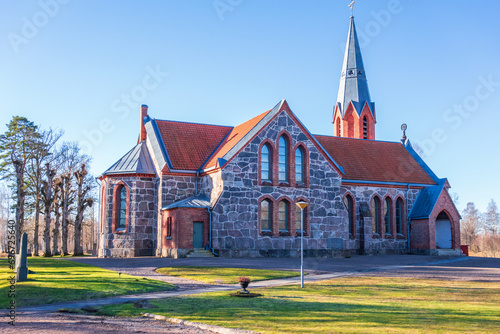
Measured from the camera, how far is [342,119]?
5150cm

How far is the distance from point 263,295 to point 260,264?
10.6 meters

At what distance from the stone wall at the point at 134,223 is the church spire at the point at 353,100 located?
2428 centimetres

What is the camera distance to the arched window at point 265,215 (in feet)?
108

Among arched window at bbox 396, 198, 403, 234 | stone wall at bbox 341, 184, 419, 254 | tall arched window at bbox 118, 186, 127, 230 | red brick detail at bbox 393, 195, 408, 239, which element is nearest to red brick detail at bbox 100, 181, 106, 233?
tall arched window at bbox 118, 186, 127, 230

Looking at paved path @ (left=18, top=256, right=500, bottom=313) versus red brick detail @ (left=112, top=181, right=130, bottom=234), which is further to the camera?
red brick detail @ (left=112, top=181, right=130, bottom=234)

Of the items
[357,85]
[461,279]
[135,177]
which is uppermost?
[357,85]

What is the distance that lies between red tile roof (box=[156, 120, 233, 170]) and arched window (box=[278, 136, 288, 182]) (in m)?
5.63

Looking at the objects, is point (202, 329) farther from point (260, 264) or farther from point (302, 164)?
point (302, 164)

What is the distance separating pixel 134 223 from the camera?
33.9 metres

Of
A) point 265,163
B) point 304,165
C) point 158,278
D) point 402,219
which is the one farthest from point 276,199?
point 158,278

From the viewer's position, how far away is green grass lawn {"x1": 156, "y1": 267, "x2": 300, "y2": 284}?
20236mm

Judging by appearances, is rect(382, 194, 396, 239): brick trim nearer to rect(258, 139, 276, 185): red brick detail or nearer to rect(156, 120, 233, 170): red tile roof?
rect(258, 139, 276, 185): red brick detail

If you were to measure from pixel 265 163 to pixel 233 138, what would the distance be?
13.1 ft

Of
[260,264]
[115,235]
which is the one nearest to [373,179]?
[260,264]
